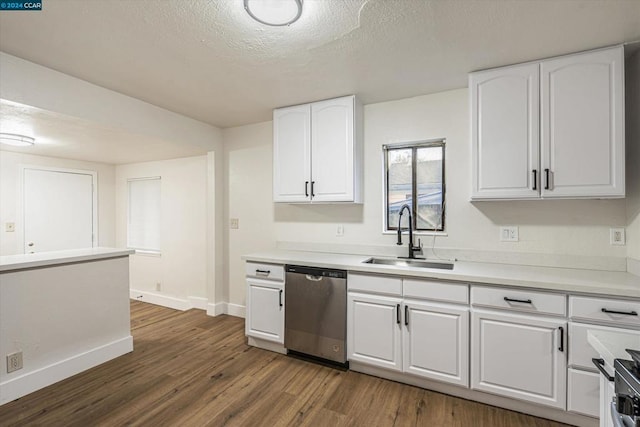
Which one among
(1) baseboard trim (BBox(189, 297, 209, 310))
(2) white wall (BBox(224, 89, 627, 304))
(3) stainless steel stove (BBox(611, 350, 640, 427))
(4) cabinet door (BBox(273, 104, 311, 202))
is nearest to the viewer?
(3) stainless steel stove (BBox(611, 350, 640, 427))

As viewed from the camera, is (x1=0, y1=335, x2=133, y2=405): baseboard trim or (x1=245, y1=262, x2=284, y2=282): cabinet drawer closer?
(x1=0, y1=335, x2=133, y2=405): baseboard trim

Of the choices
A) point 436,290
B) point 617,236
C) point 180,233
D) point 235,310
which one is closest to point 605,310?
point 617,236

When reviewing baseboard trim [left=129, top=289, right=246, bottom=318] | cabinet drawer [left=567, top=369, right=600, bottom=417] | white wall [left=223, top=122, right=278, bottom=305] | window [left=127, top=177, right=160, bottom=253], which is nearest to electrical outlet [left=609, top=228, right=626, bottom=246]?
cabinet drawer [left=567, top=369, right=600, bottom=417]

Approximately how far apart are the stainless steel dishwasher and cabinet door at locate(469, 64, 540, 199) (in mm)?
1349

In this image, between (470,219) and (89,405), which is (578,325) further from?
(89,405)

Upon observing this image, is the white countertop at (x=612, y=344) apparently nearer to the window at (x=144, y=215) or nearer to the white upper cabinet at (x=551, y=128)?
the white upper cabinet at (x=551, y=128)

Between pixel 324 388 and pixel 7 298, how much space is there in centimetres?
235

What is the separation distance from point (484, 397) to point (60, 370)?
10.4ft

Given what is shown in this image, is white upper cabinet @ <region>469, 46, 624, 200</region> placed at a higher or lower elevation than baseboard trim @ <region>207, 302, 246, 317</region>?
higher

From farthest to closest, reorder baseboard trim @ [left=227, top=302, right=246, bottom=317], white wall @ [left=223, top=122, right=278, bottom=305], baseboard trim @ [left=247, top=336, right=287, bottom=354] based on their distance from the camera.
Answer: baseboard trim @ [left=227, top=302, right=246, bottom=317], white wall @ [left=223, top=122, right=278, bottom=305], baseboard trim @ [left=247, top=336, right=287, bottom=354]

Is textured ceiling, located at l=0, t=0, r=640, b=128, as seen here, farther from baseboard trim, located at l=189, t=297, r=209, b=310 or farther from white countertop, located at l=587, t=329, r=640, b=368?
baseboard trim, located at l=189, t=297, r=209, b=310

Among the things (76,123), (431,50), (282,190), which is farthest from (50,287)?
(431,50)

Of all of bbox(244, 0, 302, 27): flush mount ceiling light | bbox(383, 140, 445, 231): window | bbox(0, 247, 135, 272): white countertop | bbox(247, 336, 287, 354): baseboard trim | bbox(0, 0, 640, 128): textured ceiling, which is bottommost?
bbox(247, 336, 287, 354): baseboard trim

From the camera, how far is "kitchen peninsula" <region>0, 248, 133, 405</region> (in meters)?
2.06
